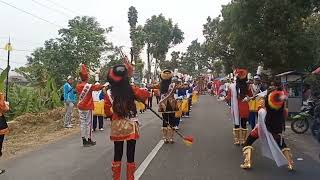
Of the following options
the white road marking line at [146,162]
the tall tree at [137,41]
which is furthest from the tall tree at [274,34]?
the tall tree at [137,41]

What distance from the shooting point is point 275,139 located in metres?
9.51

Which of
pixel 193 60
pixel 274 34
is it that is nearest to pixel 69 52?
pixel 274 34

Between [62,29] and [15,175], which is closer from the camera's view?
[15,175]

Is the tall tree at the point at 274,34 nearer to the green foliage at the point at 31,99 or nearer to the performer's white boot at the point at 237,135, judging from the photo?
the green foliage at the point at 31,99

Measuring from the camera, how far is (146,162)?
34.4ft

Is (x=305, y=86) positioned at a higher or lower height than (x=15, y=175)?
higher

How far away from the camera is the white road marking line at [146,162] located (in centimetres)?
916

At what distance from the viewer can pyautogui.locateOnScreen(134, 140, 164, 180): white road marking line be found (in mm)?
9164

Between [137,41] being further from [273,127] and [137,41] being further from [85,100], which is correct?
[273,127]

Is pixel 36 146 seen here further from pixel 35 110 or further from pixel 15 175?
pixel 35 110

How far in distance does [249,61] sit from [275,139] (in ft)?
61.6

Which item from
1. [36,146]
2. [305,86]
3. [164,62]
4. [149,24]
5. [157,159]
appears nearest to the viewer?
[157,159]

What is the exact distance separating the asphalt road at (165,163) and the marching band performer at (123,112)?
Answer: 112 cm

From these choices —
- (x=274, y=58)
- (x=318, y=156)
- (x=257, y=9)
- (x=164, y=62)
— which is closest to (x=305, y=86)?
(x=274, y=58)
